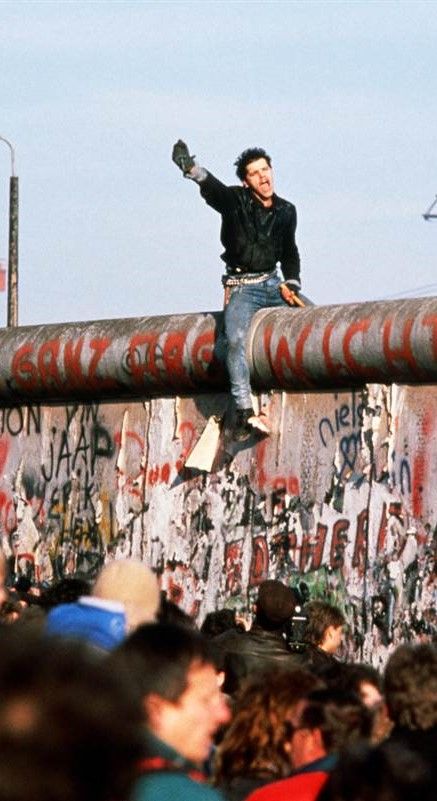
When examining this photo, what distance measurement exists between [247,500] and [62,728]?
12.6 metres

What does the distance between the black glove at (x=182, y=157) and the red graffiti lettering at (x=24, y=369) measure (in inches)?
144

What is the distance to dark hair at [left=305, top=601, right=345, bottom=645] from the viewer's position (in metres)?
10.0

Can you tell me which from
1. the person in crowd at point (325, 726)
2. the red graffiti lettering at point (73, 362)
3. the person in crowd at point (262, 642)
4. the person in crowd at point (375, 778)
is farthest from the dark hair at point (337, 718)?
the red graffiti lettering at point (73, 362)

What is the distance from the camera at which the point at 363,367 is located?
45.5ft

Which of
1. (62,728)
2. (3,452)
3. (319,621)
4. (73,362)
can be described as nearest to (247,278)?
(73,362)

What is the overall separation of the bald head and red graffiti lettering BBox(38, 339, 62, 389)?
10.4 m

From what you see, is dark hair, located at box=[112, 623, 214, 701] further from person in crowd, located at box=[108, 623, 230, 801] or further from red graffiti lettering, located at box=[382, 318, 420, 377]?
red graffiti lettering, located at box=[382, 318, 420, 377]

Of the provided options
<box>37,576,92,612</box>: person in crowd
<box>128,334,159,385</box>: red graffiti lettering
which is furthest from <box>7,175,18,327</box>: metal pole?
<box>37,576,92,612</box>: person in crowd

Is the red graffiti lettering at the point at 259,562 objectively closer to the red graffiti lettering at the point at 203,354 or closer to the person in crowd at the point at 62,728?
the red graffiti lettering at the point at 203,354

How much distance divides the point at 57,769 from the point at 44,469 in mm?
14821

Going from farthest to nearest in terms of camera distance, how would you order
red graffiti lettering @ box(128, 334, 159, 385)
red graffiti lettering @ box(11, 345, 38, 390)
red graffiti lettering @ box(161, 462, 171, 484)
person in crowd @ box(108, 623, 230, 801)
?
red graffiti lettering @ box(11, 345, 38, 390) < red graffiti lettering @ box(128, 334, 159, 385) < red graffiti lettering @ box(161, 462, 171, 484) < person in crowd @ box(108, 623, 230, 801)

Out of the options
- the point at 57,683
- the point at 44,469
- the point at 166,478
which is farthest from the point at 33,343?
the point at 57,683

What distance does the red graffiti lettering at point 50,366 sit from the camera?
1694cm

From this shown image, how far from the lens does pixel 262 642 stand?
388 inches
